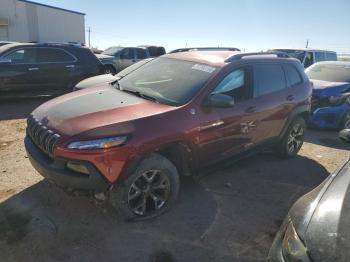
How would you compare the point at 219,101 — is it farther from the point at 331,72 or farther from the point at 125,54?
the point at 125,54

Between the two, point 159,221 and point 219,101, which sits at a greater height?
point 219,101

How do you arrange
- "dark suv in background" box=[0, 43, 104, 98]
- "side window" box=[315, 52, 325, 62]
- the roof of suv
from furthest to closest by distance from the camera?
"side window" box=[315, 52, 325, 62] → "dark suv in background" box=[0, 43, 104, 98] → the roof of suv

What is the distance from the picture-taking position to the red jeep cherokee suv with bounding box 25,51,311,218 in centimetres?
335

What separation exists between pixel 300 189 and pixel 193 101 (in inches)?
83.9

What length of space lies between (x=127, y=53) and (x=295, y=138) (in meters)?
12.2

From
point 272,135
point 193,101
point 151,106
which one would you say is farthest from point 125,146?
point 272,135

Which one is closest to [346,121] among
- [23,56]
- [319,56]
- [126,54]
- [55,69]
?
[55,69]

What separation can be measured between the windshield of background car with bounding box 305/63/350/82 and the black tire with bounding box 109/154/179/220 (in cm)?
652

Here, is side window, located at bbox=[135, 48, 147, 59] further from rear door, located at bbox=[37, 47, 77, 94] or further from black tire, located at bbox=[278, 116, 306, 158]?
black tire, located at bbox=[278, 116, 306, 158]

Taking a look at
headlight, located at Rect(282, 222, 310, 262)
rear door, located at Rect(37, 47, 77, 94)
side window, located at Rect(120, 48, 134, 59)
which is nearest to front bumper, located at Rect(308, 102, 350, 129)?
headlight, located at Rect(282, 222, 310, 262)

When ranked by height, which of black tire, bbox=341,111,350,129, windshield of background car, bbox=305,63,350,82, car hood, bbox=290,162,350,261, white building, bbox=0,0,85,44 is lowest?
black tire, bbox=341,111,350,129

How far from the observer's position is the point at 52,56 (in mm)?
9500

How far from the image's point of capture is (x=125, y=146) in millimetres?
3359

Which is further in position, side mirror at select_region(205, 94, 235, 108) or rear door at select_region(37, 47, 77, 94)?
rear door at select_region(37, 47, 77, 94)
